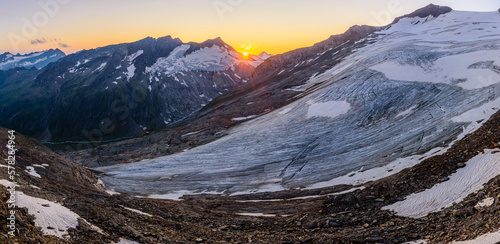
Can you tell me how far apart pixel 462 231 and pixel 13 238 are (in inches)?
841

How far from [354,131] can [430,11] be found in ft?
377

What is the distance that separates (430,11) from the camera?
130125 mm

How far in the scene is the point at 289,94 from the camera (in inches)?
3317

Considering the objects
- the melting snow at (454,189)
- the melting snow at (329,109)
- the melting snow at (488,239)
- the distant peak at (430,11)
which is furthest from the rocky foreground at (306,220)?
the distant peak at (430,11)

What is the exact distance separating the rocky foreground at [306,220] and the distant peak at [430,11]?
4681 inches

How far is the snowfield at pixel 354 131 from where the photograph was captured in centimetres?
3994

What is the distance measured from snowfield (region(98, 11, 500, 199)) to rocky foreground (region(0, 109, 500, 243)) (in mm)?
9484

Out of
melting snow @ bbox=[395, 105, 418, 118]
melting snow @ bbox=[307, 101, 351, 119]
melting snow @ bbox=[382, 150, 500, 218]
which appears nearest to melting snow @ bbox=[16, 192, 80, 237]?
melting snow @ bbox=[382, 150, 500, 218]

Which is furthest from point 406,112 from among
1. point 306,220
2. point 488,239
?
point 488,239

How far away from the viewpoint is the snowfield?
39938mm

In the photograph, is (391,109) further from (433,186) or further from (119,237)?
(119,237)

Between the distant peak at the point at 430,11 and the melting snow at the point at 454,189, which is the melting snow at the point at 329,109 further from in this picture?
the distant peak at the point at 430,11

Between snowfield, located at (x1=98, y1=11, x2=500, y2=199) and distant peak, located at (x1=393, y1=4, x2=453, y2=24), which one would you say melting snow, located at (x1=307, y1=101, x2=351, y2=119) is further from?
distant peak, located at (x1=393, y1=4, x2=453, y2=24)

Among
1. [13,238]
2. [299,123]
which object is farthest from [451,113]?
[13,238]
